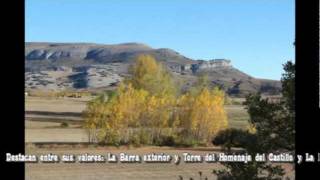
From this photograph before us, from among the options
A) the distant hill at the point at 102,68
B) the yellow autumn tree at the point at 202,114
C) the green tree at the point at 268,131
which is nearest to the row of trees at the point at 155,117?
the yellow autumn tree at the point at 202,114

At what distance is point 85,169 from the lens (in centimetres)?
2230

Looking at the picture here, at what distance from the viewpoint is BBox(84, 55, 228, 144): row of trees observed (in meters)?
36.2

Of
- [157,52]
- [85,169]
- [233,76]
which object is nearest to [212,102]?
[85,169]

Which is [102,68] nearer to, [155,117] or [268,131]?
[155,117]

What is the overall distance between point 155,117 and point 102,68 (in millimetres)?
108027

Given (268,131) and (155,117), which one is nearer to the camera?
(268,131)

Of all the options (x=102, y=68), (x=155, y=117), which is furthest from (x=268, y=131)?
(x=102, y=68)

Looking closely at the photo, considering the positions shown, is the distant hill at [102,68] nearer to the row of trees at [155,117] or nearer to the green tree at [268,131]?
the row of trees at [155,117]

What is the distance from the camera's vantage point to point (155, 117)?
39.7m

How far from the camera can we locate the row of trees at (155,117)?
3619cm

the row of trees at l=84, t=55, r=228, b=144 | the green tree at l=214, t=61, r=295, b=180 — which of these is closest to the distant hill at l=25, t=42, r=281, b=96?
the row of trees at l=84, t=55, r=228, b=144

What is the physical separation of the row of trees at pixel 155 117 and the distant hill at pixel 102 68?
55770 millimetres
